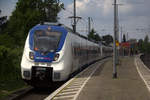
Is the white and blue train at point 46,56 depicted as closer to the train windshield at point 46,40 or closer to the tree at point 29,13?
the train windshield at point 46,40

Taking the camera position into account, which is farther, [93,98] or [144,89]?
[144,89]

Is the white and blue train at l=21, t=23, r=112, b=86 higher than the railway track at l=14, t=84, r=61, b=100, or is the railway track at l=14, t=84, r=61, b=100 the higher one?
the white and blue train at l=21, t=23, r=112, b=86

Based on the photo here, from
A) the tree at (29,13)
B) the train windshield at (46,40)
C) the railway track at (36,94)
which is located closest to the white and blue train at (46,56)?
the train windshield at (46,40)

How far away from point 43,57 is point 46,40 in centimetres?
114

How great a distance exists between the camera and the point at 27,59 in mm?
16641

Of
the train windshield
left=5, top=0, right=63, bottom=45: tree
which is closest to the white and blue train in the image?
the train windshield

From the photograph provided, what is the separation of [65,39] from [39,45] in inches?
58.0

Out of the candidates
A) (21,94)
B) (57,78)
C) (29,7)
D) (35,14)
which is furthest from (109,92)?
(29,7)

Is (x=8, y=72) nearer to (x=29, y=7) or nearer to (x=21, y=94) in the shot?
(x=21, y=94)

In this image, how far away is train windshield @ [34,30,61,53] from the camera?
669 inches

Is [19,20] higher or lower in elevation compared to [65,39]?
higher

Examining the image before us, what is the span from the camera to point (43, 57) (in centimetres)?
1664

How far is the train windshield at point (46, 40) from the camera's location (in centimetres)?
1700

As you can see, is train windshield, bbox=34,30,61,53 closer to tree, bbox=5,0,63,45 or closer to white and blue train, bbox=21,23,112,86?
white and blue train, bbox=21,23,112,86
